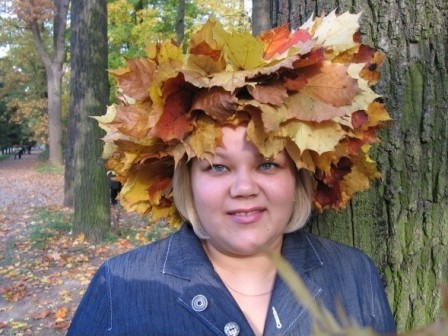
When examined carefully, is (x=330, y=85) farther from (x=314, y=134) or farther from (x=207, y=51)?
(x=207, y=51)

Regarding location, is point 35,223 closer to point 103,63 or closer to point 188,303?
point 103,63

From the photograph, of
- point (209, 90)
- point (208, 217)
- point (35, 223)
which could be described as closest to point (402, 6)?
point (209, 90)

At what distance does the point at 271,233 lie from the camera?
1.78 meters

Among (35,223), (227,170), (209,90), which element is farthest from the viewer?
(35,223)

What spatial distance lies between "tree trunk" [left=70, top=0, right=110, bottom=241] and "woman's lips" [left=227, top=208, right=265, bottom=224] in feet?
20.9

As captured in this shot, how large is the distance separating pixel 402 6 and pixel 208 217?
1.08 metres

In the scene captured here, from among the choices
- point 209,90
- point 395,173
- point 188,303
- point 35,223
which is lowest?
point 35,223

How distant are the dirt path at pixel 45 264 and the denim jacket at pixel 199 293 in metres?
3.35

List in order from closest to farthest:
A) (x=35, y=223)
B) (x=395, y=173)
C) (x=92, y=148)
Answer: (x=395, y=173) → (x=92, y=148) → (x=35, y=223)

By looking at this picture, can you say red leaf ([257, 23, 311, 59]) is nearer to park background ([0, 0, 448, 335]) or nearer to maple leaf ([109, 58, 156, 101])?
park background ([0, 0, 448, 335])

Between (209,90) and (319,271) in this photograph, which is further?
Result: (319,271)

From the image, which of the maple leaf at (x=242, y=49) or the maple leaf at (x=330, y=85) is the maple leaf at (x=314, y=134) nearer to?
the maple leaf at (x=330, y=85)

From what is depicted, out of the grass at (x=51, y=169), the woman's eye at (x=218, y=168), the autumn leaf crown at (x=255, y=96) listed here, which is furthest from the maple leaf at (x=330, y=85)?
the grass at (x=51, y=169)

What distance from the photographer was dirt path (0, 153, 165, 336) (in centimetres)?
521
